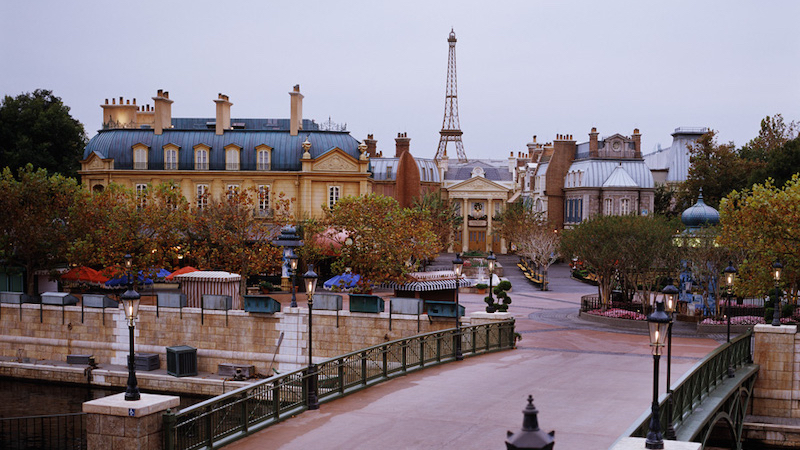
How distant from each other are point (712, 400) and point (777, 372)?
25.2 feet

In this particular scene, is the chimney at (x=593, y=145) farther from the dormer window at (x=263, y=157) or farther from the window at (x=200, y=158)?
the window at (x=200, y=158)

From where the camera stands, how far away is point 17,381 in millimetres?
36375

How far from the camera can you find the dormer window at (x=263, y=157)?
57219 mm

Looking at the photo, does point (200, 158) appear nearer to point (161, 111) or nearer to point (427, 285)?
point (161, 111)

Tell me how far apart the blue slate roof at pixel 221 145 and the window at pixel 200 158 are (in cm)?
Answer: 29

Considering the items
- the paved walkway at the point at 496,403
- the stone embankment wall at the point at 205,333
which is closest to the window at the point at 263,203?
the stone embankment wall at the point at 205,333

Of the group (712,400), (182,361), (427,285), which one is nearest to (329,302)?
(427,285)

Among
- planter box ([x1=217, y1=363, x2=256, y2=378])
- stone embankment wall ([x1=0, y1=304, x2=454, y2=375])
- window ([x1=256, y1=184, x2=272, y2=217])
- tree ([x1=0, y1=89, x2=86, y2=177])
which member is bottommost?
planter box ([x1=217, y1=363, x2=256, y2=378])

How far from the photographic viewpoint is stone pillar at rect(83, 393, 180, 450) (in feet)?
44.2

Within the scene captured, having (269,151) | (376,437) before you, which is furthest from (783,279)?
Answer: (269,151)

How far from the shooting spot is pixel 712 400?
65.0 ft

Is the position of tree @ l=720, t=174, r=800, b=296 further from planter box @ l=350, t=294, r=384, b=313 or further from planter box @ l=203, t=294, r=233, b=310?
planter box @ l=203, t=294, r=233, b=310

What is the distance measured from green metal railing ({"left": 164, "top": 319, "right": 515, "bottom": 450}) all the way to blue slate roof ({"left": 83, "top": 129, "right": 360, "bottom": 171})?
108ft

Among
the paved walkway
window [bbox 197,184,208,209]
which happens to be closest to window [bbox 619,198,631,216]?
window [bbox 197,184,208,209]
